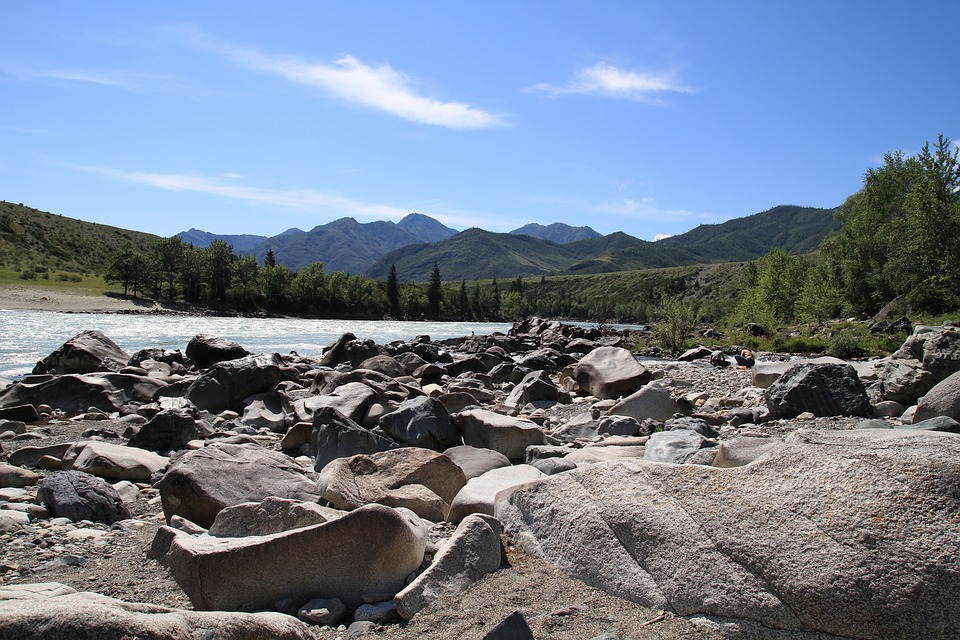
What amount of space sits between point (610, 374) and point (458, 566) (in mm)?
13097

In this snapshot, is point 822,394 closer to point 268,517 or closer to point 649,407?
point 649,407

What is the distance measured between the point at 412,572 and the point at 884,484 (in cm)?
330

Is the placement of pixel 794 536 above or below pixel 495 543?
above

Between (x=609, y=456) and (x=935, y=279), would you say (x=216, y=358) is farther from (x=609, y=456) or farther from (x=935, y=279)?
(x=935, y=279)

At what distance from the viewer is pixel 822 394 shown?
12477 millimetres

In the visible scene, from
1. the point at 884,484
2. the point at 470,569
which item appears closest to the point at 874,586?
the point at 884,484

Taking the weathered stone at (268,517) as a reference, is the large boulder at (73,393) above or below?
below

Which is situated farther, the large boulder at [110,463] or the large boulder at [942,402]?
the large boulder at [942,402]

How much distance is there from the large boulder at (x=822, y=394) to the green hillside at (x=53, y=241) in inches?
4662

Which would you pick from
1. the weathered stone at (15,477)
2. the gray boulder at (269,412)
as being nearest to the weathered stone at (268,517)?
the weathered stone at (15,477)

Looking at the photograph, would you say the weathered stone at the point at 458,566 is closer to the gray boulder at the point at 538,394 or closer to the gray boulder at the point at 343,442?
the gray boulder at the point at 343,442

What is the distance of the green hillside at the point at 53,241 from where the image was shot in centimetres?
11038

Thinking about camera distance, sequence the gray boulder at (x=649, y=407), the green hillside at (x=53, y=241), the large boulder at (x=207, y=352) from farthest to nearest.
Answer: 1. the green hillside at (x=53, y=241)
2. the large boulder at (x=207, y=352)
3. the gray boulder at (x=649, y=407)

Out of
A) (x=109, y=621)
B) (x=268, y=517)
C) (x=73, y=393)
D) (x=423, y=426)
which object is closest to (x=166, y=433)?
(x=423, y=426)
